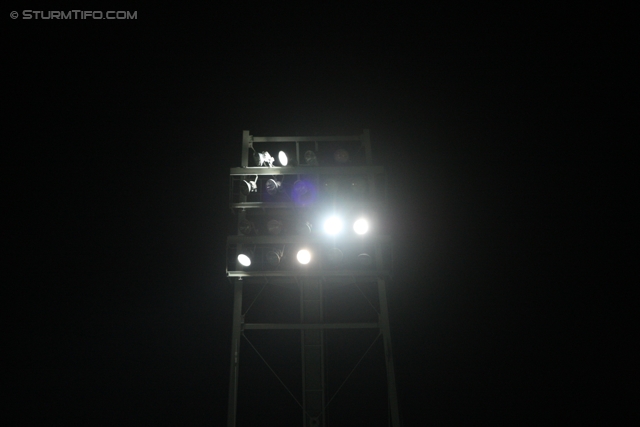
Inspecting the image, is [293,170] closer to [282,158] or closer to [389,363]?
[282,158]

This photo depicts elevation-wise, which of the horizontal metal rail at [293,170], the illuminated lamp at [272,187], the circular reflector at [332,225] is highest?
the horizontal metal rail at [293,170]

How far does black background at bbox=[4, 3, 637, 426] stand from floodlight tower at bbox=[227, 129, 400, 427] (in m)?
0.77

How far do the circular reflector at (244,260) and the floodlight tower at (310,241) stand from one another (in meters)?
0.01

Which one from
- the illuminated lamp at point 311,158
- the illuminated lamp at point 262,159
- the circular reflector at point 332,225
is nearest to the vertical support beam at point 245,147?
the illuminated lamp at point 262,159

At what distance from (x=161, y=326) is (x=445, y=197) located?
414 centimetres

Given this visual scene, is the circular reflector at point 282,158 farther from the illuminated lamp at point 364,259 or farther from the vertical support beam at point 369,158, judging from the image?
the illuminated lamp at point 364,259

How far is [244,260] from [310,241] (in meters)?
0.77

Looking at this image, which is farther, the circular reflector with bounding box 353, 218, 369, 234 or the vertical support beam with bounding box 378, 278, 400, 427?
the circular reflector with bounding box 353, 218, 369, 234

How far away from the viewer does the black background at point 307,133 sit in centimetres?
595

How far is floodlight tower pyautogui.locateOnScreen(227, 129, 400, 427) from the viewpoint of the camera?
5.51 m

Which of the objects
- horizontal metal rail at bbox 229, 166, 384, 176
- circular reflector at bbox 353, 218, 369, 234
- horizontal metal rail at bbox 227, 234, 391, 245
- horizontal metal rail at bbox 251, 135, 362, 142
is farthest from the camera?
horizontal metal rail at bbox 251, 135, 362, 142

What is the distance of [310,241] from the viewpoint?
18.3 feet

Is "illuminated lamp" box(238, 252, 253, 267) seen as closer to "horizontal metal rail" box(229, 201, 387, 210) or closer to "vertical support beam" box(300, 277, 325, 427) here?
"horizontal metal rail" box(229, 201, 387, 210)

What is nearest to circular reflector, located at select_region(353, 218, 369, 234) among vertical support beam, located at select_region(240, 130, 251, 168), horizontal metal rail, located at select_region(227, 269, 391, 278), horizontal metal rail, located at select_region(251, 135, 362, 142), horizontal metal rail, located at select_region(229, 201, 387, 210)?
horizontal metal rail, located at select_region(229, 201, 387, 210)
